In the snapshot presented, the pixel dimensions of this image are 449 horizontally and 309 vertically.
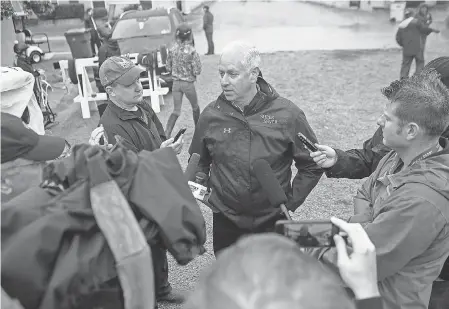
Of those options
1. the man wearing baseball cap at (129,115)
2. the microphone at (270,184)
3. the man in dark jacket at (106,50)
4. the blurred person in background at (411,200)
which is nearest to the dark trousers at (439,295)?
the blurred person in background at (411,200)

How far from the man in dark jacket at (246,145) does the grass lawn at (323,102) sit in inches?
48.2

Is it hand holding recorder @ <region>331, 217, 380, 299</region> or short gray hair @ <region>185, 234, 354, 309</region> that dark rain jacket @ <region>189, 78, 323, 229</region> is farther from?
short gray hair @ <region>185, 234, 354, 309</region>

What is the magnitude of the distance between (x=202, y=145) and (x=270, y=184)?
86 centimetres

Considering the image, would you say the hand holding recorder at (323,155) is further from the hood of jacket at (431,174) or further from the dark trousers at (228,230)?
the hood of jacket at (431,174)

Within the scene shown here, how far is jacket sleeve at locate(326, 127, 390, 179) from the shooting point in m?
2.84

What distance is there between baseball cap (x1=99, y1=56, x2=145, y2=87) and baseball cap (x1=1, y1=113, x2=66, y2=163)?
182 centimetres

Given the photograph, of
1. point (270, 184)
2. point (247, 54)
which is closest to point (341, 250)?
point (270, 184)

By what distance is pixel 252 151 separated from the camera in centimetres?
292

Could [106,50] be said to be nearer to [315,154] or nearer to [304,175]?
[304,175]

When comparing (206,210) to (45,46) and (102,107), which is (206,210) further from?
(45,46)

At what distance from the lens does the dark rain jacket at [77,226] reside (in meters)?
1.21

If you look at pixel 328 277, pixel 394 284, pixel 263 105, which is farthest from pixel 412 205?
pixel 263 105

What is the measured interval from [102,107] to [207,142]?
1565mm

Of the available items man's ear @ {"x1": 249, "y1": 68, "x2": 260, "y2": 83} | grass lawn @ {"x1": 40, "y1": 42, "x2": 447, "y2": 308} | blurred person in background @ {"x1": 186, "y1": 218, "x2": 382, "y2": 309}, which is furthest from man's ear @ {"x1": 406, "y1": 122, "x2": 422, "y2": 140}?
grass lawn @ {"x1": 40, "y1": 42, "x2": 447, "y2": 308}
